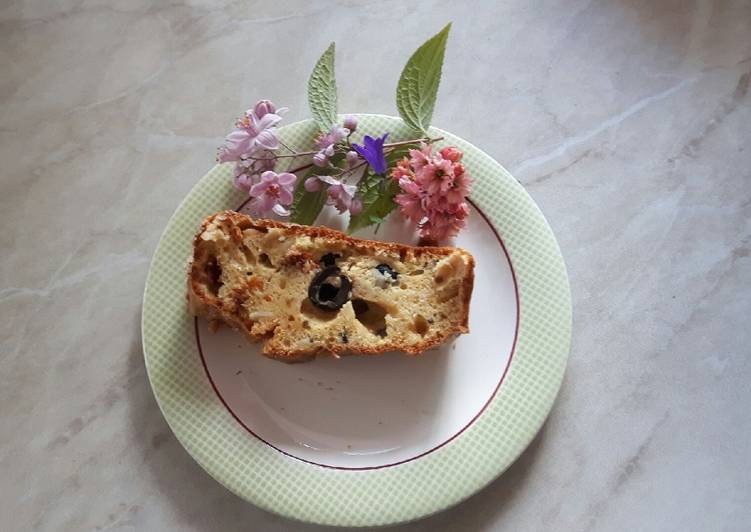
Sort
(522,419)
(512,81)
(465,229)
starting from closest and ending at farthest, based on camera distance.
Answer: (522,419) → (465,229) → (512,81)

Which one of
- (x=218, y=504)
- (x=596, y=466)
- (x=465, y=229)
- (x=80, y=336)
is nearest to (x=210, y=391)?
(x=218, y=504)

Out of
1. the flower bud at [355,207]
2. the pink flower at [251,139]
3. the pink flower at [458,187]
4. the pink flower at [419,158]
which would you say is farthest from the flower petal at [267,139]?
the pink flower at [458,187]

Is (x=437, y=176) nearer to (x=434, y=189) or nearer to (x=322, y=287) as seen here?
(x=434, y=189)

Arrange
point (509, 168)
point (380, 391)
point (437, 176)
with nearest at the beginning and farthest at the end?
point (437, 176) → point (380, 391) → point (509, 168)

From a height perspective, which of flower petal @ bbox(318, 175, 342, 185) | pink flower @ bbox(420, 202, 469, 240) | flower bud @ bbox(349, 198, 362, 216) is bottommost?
pink flower @ bbox(420, 202, 469, 240)

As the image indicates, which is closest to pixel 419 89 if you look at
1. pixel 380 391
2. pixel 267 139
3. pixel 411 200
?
pixel 411 200

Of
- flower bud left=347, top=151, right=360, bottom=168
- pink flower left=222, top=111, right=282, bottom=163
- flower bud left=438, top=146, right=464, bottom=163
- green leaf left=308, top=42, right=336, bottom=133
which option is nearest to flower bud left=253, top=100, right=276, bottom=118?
pink flower left=222, top=111, right=282, bottom=163

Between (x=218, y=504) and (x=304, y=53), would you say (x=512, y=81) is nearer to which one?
(x=304, y=53)

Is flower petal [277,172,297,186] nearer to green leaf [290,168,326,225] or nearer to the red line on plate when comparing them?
green leaf [290,168,326,225]
